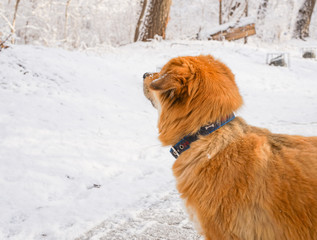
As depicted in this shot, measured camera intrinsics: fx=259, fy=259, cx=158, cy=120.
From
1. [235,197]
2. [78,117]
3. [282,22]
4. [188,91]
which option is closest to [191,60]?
[188,91]

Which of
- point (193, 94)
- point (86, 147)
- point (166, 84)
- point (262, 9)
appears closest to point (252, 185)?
point (193, 94)

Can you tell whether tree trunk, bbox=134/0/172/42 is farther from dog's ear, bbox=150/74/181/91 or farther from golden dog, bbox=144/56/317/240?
dog's ear, bbox=150/74/181/91

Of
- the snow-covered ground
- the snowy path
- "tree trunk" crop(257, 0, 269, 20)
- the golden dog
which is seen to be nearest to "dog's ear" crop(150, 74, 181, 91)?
the golden dog

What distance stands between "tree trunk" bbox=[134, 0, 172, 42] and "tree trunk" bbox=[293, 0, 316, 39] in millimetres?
15299

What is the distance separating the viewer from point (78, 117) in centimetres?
549

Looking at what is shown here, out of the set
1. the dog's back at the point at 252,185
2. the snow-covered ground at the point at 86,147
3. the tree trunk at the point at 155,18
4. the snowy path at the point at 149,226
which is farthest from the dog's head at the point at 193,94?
Answer: the tree trunk at the point at 155,18

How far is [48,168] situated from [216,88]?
2.90 m

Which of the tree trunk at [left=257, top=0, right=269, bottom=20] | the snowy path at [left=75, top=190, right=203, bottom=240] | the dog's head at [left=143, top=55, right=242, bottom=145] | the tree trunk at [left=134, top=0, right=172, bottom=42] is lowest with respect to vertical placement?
the snowy path at [left=75, top=190, right=203, bottom=240]

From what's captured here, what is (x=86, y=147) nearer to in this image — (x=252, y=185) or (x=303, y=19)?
(x=252, y=185)

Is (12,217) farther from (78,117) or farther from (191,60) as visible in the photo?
(78,117)

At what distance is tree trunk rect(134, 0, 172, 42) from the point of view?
11805mm

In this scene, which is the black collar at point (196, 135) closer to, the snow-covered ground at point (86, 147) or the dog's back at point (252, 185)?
the dog's back at point (252, 185)

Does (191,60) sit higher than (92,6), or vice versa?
(92,6)

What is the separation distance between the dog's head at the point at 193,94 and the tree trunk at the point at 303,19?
2404 cm
